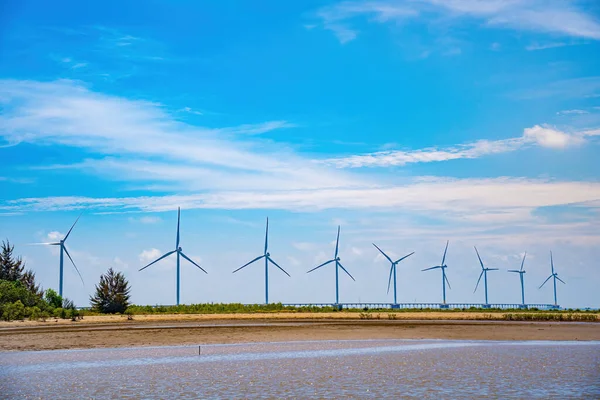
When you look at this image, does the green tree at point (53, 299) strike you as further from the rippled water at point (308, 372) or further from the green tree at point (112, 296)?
the rippled water at point (308, 372)

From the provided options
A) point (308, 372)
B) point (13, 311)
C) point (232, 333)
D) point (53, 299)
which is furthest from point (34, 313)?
point (308, 372)

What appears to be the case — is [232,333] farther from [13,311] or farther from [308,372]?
[13,311]

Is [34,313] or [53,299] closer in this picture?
[34,313]

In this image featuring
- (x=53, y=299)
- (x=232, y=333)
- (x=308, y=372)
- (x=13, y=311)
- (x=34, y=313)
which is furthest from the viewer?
(x=53, y=299)

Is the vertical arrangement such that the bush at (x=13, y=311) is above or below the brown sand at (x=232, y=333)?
above

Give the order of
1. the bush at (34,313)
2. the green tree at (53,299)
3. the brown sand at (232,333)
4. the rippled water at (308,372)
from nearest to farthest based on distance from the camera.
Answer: the rippled water at (308,372), the brown sand at (232,333), the bush at (34,313), the green tree at (53,299)

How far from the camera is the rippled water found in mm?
23562

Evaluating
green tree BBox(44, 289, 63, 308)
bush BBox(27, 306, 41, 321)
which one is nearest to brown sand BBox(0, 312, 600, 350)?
bush BBox(27, 306, 41, 321)

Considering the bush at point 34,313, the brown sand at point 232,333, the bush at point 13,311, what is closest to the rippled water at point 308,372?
the brown sand at point 232,333

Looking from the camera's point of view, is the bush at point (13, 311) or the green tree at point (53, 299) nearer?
the bush at point (13, 311)

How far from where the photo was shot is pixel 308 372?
28.8 m

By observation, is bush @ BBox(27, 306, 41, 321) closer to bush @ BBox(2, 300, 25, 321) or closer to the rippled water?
bush @ BBox(2, 300, 25, 321)

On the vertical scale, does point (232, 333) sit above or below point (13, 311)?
below

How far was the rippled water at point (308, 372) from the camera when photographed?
928 inches
